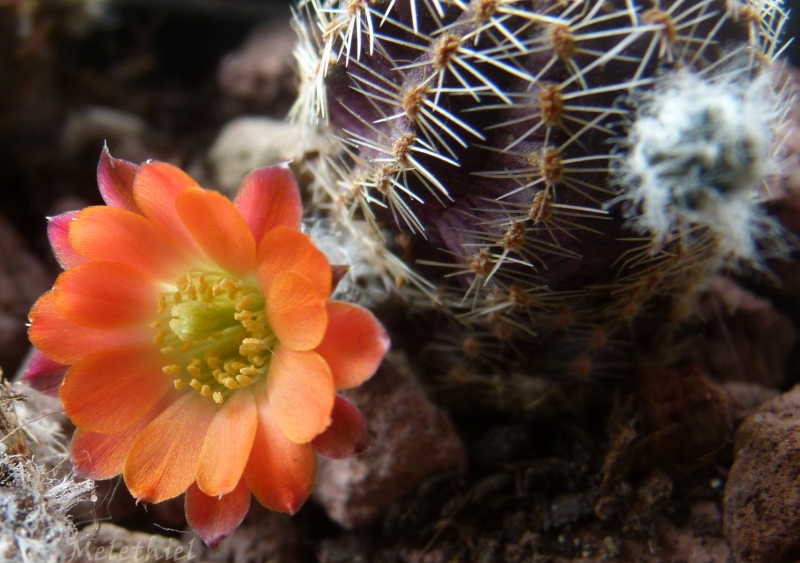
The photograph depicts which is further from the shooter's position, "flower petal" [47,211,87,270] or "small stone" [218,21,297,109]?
"small stone" [218,21,297,109]

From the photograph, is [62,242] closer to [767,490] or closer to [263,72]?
[263,72]

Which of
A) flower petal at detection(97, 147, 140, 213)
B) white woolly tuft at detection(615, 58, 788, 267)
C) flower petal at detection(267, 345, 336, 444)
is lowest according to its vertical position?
flower petal at detection(267, 345, 336, 444)

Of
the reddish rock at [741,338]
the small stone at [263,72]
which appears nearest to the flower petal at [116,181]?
the small stone at [263,72]

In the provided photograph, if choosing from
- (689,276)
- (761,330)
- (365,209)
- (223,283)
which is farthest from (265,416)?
(761,330)

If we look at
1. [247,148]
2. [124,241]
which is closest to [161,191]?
[124,241]

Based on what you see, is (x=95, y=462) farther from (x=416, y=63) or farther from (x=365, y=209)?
(x=416, y=63)

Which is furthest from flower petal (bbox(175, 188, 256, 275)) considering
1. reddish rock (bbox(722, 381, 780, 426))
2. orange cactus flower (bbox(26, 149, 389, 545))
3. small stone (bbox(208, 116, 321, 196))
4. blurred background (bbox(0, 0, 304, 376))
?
reddish rock (bbox(722, 381, 780, 426))

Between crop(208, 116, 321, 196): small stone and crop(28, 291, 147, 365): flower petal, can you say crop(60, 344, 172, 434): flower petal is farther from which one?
crop(208, 116, 321, 196): small stone

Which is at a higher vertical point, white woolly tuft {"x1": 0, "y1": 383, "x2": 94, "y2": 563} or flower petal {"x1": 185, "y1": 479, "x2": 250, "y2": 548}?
flower petal {"x1": 185, "y1": 479, "x2": 250, "y2": 548}
